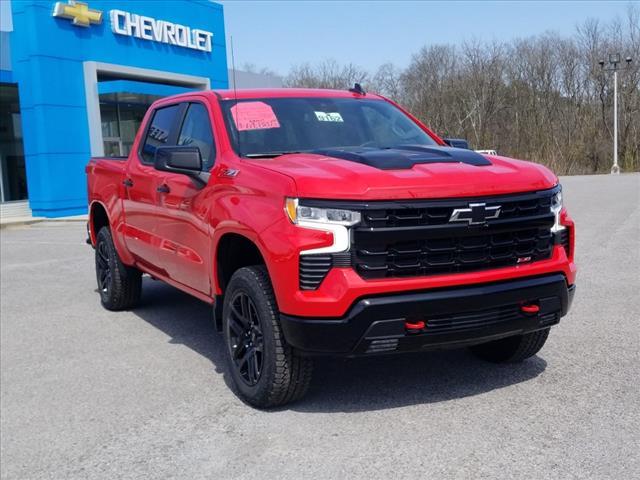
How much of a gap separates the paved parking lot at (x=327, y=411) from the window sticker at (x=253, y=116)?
1.75 m

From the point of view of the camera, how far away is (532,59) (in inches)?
1959

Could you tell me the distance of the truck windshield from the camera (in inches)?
182

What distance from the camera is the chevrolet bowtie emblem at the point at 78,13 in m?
21.8

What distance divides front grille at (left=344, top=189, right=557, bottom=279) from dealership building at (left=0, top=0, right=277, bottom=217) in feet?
67.8

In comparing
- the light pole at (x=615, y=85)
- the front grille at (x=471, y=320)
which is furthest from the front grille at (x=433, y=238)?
the light pole at (x=615, y=85)

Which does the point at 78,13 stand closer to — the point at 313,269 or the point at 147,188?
the point at 147,188

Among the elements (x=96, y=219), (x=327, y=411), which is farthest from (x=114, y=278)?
(x=327, y=411)

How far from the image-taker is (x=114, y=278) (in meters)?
6.80

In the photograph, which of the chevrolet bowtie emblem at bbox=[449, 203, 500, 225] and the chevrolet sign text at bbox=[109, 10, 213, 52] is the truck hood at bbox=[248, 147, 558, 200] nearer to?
the chevrolet bowtie emblem at bbox=[449, 203, 500, 225]

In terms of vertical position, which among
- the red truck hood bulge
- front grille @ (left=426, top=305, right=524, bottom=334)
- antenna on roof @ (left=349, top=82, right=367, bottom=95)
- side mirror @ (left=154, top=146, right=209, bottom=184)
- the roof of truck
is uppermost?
antenna on roof @ (left=349, top=82, right=367, bottom=95)

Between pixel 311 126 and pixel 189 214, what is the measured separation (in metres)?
1.07

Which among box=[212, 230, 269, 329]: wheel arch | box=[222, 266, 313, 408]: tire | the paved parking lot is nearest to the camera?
the paved parking lot

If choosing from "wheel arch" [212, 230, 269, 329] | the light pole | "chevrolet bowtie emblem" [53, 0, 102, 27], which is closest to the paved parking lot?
"wheel arch" [212, 230, 269, 329]

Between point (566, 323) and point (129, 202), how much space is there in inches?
155
